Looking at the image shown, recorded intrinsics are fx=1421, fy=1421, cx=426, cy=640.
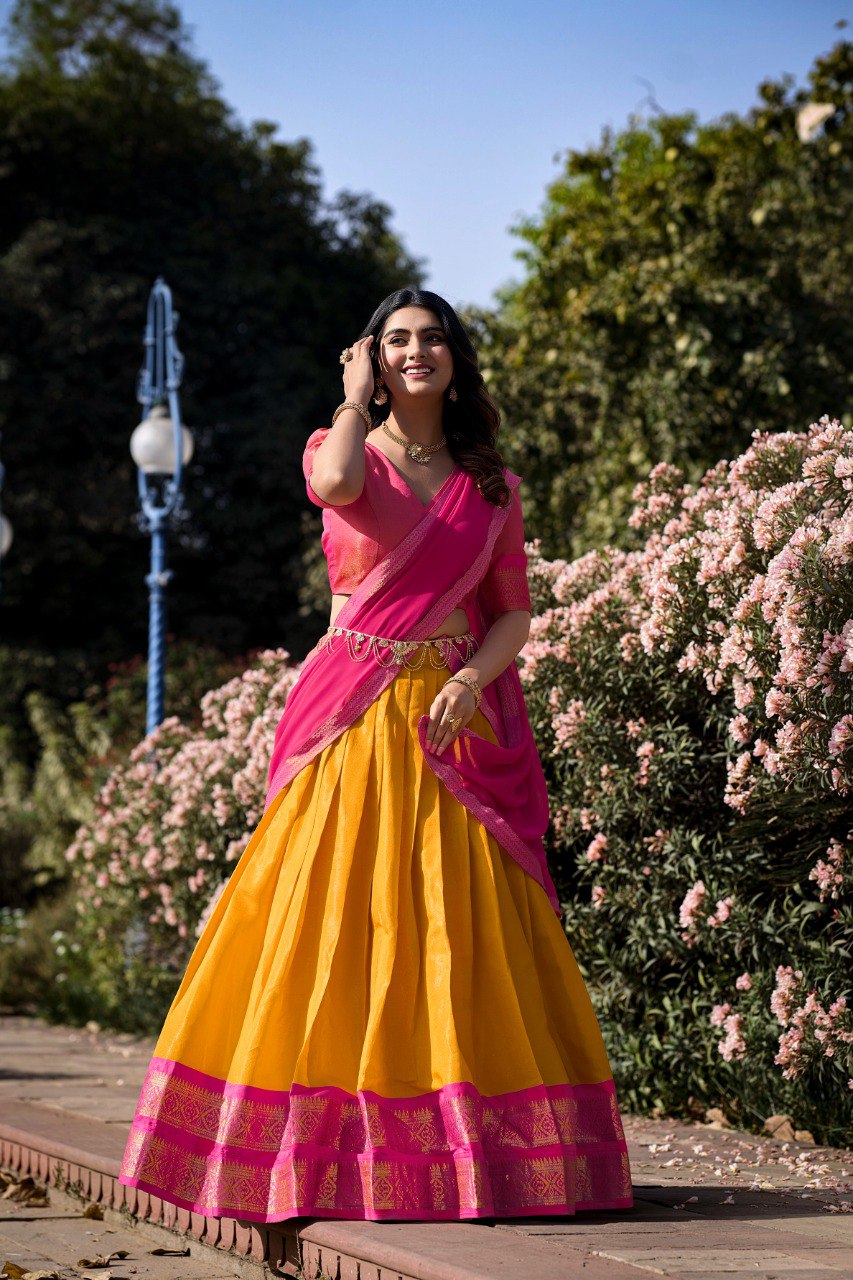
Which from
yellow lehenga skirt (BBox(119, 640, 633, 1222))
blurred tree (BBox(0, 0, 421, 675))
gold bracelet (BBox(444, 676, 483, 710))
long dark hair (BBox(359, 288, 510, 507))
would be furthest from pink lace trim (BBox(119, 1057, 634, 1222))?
blurred tree (BBox(0, 0, 421, 675))

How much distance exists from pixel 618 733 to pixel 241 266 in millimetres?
19558

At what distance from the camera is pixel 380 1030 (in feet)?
9.75

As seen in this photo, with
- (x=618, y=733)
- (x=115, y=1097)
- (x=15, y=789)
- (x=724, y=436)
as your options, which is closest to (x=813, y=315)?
(x=724, y=436)

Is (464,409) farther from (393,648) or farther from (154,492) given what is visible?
(154,492)

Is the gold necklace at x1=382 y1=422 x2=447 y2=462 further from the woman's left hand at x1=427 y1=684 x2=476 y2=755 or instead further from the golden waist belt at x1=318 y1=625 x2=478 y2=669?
the woman's left hand at x1=427 y1=684 x2=476 y2=755

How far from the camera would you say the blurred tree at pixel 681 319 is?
33.4 ft

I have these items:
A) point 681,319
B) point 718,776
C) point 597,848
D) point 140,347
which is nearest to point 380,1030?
point 597,848

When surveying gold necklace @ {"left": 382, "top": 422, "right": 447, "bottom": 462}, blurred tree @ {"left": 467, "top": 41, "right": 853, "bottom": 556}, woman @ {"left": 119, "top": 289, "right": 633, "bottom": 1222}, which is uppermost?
blurred tree @ {"left": 467, "top": 41, "right": 853, "bottom": 556}

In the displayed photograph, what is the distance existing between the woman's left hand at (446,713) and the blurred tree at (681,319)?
672 cm

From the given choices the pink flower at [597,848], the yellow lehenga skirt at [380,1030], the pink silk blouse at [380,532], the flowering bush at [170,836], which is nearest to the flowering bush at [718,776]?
the pink flower at [597,848]

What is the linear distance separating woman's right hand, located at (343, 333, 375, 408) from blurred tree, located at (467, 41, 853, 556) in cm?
650

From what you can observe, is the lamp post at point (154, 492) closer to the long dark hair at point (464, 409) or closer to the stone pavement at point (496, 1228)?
the stone pavement at point (496, 1228)

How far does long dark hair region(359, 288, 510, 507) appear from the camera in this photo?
346cm

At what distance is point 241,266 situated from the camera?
23.0m
